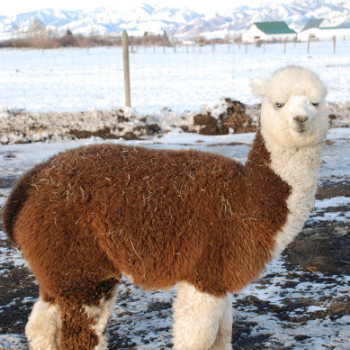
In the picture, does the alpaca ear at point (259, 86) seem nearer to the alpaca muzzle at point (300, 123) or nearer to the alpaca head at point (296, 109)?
the alpaca head at point (296, 109)

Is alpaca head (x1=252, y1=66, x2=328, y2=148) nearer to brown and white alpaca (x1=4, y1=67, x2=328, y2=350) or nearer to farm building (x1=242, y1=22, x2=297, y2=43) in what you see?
brown and white alpaca (x1=4, y1=67, x2=328, y2=350)

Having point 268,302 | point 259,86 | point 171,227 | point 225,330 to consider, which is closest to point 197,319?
point 225,330

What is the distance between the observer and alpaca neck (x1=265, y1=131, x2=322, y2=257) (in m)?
2.39

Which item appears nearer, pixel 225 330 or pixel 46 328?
pixel 46 328

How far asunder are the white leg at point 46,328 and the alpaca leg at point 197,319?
0.71 meters

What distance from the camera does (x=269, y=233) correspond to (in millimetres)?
2357

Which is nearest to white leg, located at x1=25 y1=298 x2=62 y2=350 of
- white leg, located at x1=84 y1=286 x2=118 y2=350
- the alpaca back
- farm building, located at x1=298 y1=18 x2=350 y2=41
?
white leg, located at x1=84 y1=286 x2=118 y2=350

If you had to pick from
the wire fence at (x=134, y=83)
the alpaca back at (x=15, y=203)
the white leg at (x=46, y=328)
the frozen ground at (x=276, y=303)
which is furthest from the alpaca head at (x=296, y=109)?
the wire fence at (x=134, y=83)

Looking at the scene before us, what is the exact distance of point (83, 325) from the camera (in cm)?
229

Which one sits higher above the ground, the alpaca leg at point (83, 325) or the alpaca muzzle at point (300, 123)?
the alpaca muzzle at point (300, 123)

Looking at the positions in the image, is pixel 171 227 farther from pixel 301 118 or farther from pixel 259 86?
pixel 259 86

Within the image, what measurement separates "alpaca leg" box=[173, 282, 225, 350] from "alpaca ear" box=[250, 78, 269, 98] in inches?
51.0

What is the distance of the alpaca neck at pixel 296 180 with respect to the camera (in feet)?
7.86

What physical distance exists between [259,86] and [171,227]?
108 centimetres
